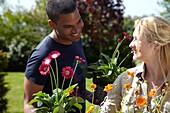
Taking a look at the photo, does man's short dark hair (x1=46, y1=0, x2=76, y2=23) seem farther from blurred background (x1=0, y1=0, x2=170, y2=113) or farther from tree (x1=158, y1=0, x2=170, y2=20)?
tree (x1=158, y1=0, x2=170, y2=20)

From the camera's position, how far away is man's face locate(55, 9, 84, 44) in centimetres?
262

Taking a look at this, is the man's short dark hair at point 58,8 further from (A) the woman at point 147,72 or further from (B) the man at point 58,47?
(A) the woman at point 147,72

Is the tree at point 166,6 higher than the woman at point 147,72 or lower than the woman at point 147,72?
lower

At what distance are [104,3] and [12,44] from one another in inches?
341

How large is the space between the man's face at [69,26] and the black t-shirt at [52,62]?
0.30 ft

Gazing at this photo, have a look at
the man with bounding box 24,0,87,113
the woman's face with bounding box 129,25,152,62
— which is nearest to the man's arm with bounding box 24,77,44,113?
the man with bounding box 24,0,87,113

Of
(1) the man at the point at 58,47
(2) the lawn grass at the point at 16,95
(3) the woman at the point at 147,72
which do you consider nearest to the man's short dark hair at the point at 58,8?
(1) the man at the point at 58,47

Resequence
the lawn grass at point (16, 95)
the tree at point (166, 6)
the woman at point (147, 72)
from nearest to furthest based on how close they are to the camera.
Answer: the woman at point (147, 72) < the lawn grass at point (16, 95) < the tree at point (166, 6)

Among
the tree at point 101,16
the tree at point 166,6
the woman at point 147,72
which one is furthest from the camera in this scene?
the tree at point 166,6

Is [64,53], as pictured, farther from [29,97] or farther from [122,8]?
[122,8]

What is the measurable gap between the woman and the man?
1.44 feet

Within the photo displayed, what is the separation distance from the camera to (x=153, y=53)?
230cm

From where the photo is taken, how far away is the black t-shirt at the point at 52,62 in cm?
258

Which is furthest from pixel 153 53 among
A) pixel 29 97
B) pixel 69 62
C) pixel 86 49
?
pixel 86 49
